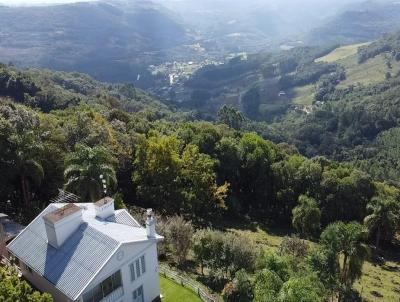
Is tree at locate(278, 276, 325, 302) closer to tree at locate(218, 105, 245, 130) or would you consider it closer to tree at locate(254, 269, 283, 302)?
tree at locate(254, 269, 283, 302)

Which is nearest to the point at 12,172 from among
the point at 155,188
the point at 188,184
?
the point at 155,188

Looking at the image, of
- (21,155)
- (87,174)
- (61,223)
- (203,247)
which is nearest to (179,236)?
(203,247)

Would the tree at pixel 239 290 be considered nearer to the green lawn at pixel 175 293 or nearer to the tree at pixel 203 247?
the green lawn at pixel 175 293

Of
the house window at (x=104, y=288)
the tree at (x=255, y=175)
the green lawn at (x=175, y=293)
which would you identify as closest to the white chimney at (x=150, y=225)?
the house window at (x=104, y=288)

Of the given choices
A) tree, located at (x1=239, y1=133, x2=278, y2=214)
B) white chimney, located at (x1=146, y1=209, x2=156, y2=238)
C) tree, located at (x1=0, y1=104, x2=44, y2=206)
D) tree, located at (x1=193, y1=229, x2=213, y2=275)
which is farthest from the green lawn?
tree, located at (x1=239, y1=133, x2=278, y2=214)

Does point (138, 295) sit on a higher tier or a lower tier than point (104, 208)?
lower

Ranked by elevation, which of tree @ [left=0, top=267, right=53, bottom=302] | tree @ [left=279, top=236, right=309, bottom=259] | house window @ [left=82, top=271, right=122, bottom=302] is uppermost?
tree @ [left=0, top=267, right=53, bottom=302]

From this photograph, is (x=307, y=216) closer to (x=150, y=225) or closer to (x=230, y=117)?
(x=150, y=225)
